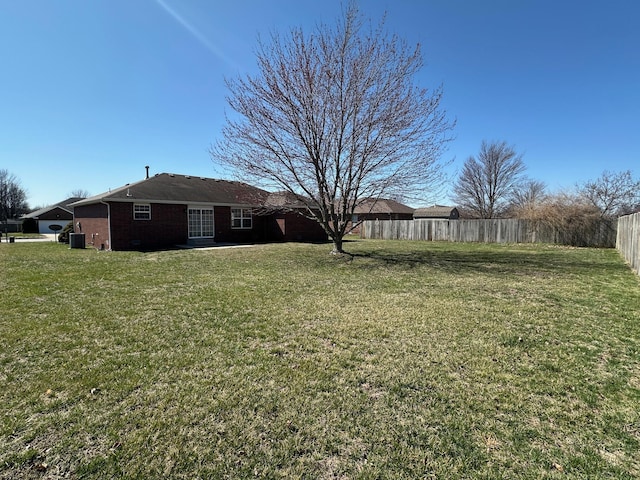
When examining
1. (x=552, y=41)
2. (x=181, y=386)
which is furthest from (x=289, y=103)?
(x=181, y=386)

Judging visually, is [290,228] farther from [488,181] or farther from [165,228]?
[488,181]

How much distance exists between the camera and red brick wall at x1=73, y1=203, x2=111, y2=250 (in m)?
16.0

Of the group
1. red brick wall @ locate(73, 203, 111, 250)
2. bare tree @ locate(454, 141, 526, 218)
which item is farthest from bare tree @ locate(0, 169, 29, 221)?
bare tree @ locate(454, 141, 526, 218)

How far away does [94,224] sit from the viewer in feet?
57.2

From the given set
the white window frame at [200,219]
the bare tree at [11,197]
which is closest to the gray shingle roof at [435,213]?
the white window frame at [200,219]

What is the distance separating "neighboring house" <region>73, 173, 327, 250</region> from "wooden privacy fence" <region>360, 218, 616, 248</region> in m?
6.91

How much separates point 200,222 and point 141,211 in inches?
124

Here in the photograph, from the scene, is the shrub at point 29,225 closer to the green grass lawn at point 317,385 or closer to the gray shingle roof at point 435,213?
the green grass lawn at point 317,385

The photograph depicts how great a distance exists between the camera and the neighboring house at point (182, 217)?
1535cm

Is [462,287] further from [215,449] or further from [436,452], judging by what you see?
[215,449]

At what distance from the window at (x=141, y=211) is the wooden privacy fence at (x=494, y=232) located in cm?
1669

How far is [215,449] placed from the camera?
216 cm

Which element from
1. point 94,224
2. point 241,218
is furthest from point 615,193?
point 94,224

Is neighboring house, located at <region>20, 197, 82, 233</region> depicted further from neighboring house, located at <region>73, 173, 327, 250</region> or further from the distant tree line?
the distant tree line
